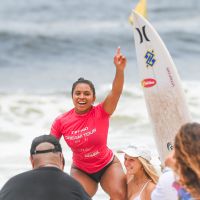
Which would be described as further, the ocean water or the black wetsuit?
the ocean water

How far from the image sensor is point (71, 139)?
232 inches

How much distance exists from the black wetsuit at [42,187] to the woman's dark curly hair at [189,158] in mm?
731

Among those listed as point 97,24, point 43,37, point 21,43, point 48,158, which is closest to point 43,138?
point 48,158

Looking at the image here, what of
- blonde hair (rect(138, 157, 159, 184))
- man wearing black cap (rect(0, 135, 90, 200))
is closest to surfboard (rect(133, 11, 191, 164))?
blonde hair (rect(138, 157, 159, 184))

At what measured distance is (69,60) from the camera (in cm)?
2138

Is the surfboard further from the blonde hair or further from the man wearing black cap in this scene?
the man wearing black cap

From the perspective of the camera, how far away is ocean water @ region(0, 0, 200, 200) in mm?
13102

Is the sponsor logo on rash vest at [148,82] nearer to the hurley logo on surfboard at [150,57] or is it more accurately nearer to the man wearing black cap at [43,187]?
the hurley logo on surfboard at [150,57]

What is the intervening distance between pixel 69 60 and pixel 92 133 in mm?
15622

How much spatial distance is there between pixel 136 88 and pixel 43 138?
1201cm

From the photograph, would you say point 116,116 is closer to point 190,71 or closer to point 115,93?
point 190,71

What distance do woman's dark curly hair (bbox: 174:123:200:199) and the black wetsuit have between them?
0.73 m

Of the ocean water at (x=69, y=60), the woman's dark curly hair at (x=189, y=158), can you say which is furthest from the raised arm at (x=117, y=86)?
the ocean water at (x=69, y=60)

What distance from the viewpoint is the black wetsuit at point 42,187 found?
4.01m
